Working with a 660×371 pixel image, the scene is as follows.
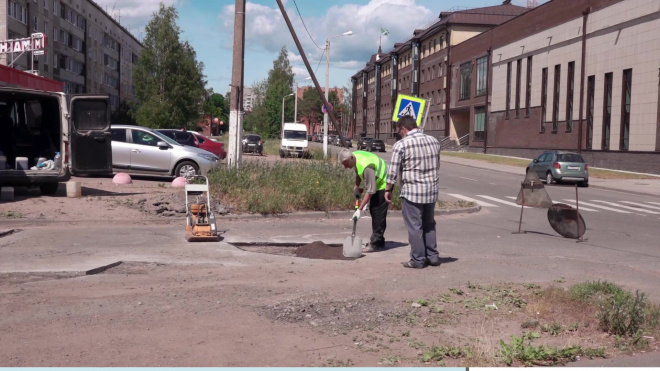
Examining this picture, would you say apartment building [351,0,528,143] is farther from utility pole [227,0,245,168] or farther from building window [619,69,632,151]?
utility pole [227,0,245,168]

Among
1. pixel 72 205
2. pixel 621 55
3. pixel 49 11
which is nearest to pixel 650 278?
pixel 72 205

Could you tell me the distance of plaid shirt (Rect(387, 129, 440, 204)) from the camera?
882cm

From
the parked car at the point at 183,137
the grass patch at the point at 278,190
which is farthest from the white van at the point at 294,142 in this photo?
the grass patch at the point at 278,190

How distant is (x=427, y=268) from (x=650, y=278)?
2.77 meters

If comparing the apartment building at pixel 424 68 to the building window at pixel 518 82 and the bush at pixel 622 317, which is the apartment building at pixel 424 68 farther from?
the bush at pixel 622 317

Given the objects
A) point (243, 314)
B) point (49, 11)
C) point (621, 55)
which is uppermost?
point (49, 11)

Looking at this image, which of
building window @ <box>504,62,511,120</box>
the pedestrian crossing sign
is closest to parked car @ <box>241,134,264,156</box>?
building window @ <box>504,62,511,120</box>

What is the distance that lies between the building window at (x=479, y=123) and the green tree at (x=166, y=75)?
82.1 ft

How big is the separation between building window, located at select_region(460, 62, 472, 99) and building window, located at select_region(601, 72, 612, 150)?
2517cm

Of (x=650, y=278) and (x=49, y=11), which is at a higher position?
(x=49, y=11)

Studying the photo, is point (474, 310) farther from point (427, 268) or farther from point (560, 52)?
point (560, 52)

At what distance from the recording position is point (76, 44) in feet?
224

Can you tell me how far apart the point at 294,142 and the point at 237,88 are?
2577 centimetres

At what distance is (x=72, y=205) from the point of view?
14617mm
